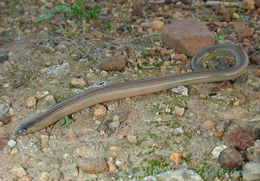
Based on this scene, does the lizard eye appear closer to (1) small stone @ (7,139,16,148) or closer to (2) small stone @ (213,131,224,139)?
(1) small stone @ (7,139,16,148)

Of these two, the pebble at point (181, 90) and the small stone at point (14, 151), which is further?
the pebble at point (181, 90)

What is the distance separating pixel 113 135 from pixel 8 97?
161cm

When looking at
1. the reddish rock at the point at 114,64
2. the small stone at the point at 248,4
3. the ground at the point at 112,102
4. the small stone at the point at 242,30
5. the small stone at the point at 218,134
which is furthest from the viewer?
the small stone at the point at 248,4

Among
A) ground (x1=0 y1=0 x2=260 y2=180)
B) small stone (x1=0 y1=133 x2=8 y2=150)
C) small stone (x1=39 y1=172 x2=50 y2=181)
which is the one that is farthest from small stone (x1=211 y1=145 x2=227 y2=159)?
small stone (x1=0 y1=133 x2=8 y2=150)

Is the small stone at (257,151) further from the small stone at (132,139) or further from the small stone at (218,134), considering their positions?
the small stone at (132,139)

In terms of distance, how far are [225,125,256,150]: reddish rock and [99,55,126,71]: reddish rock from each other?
1.87 meters

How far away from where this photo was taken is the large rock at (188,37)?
4602 millimetres

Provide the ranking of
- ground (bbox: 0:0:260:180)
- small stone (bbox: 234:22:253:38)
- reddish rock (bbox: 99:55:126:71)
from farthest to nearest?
1. small stone (bbox: 234:22:253:38)
2. reddish rock (bbox: 99:55:126:71)
3. ground (bbox: 0:0:260:180)

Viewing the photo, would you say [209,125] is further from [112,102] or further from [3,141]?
[3,141]

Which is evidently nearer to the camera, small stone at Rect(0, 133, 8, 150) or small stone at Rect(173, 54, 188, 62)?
small stone at Rect(0, 133, 8, 150)

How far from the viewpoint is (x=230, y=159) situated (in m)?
2.74

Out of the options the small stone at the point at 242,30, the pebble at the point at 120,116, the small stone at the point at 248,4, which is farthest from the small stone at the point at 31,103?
the small stone at the point at 248,4

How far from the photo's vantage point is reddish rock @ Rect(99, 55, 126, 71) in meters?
4.34

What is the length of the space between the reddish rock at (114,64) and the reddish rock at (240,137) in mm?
1870
